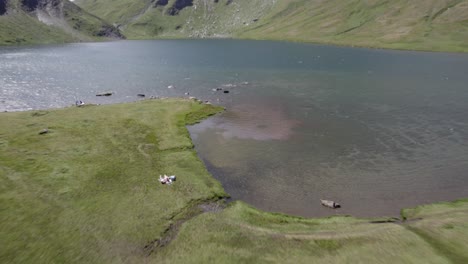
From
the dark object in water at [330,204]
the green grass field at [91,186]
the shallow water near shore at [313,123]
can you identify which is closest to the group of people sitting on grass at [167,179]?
the green grass field at [91,186]

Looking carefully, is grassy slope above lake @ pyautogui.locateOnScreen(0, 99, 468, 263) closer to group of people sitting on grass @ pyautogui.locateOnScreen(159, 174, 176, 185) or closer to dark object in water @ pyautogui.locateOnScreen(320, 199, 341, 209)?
group of people sitting on grass @ pyautogui.locateOnScreen(159, 174, 176, 185)

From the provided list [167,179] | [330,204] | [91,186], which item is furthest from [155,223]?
[330,204]

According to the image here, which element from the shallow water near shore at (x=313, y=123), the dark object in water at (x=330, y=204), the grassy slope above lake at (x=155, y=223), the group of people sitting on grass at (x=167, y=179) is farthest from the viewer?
the shallow water near shore at (x=313, y=123)

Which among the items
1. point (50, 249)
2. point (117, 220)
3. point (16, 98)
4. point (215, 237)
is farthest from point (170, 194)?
point (16, 98)

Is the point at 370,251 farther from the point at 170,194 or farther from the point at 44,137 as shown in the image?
the point at 44,137

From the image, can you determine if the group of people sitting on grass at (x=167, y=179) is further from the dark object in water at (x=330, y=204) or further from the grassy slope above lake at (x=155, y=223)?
the dark object in water at (x=330, y=204)

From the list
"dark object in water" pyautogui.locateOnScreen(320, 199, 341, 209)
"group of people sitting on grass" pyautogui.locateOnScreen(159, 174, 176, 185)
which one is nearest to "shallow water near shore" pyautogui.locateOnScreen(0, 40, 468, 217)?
"dark object in water" pyautogui.locateOnScreen(320, 199, 341, 209)
